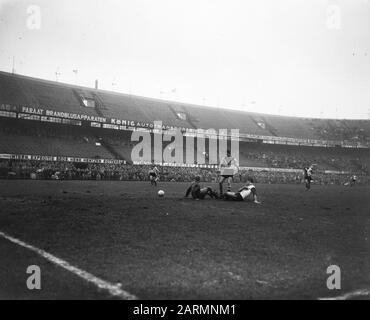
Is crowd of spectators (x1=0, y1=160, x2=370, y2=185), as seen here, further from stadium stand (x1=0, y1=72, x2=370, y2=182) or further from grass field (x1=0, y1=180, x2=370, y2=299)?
grass field (x1=0, y1=180, x2=370, y2=299)

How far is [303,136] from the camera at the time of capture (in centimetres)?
5862

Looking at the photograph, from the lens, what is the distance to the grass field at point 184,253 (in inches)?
165

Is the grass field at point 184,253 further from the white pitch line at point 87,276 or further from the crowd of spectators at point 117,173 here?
the crowd of spectators at point 117,173

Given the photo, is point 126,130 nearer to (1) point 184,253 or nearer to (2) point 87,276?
(1) point 184,253

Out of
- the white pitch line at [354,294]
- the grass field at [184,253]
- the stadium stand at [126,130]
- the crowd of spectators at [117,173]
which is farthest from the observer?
the stadium stand at [126,130]

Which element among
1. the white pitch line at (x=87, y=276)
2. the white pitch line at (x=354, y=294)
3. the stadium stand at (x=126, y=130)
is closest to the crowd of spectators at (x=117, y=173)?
the stadium stand at (x=126, y=130)

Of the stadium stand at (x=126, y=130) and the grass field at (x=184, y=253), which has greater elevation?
the stadium stand at (x=126, y=130)

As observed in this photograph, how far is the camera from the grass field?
13.8 ft

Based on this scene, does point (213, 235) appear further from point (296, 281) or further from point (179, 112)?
point (179, 112)

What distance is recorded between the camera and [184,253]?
5.70 m


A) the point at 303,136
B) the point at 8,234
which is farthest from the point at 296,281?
the point at 303,136

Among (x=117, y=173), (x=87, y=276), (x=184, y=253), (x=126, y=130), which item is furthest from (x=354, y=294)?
(x=126, y=130)

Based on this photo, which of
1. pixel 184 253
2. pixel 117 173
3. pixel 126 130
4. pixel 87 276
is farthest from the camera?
pixel 126 130

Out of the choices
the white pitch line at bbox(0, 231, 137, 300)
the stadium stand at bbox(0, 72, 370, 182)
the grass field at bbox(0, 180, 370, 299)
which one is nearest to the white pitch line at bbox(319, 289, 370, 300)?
the grass field at bbox(0, 180, 370, 299)
